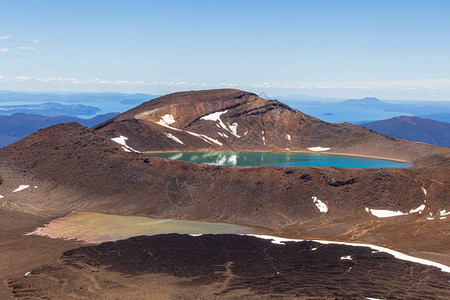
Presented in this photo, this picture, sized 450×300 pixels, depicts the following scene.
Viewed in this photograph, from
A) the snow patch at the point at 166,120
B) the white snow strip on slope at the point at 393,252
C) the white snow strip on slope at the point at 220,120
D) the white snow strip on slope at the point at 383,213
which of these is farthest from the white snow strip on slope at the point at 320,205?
the snow patch at the point at 166,120

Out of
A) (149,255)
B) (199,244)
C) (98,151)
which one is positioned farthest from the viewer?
(98,151)

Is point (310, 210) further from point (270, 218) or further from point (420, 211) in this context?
point (420, 211)

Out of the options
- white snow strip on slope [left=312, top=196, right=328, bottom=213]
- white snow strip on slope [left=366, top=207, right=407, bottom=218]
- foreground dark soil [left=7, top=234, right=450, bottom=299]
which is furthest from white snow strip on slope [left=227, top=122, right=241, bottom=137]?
foreground dark soil [left=7, top=234, right=450, bottom=299]

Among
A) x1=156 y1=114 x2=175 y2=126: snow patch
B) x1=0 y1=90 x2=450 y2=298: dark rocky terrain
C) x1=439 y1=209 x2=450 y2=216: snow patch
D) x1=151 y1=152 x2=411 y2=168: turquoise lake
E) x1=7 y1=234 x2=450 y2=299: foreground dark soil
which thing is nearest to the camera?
x1=7 y1=234 x2=450 y2=299: foreground dark soil

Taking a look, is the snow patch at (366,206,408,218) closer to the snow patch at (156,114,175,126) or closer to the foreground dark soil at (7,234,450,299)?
the foreground dark soil at (7,234,450,299)

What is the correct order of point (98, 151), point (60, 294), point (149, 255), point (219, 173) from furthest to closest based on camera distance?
point (98, 151) < point (219, 173) < point (149, 255) < point (60, 294)

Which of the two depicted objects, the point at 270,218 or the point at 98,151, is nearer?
the point at 270,218

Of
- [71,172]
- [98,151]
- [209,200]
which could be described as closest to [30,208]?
[71,172]
